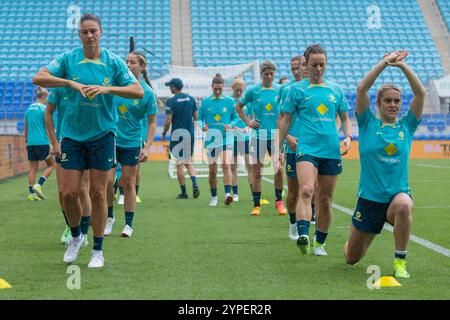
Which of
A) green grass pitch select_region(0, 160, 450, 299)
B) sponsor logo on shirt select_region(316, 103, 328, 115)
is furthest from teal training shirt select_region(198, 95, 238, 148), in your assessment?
sponsor logo on shirt select_region(316, 103, 328, 115)

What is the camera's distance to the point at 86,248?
8070mm

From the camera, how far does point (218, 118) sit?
1357cm

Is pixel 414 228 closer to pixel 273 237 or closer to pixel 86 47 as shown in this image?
pixel 273 237

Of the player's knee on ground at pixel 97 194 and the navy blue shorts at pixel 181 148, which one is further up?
the player's knee on ground at pixel 97 194

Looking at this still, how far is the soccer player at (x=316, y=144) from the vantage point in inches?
295

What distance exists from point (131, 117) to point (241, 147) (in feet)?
14.0

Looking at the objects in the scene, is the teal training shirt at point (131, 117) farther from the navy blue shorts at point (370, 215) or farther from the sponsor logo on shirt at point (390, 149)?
the sponsor logo on shirt at point (390, 149)

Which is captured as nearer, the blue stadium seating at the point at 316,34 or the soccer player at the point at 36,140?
the soccer player at the point at 36,140

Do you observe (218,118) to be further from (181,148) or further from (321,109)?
(321,109)

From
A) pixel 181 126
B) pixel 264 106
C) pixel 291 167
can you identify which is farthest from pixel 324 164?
pixel 181 126

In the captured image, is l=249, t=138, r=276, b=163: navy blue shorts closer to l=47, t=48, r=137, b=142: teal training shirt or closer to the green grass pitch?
the green grass pitch

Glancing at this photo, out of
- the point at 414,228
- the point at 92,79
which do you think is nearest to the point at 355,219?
the point at 92,79

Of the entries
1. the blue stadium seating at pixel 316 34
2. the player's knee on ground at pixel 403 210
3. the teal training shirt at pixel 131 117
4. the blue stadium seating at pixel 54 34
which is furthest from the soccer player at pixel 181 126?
the blue stadium seating at pixel 316 34

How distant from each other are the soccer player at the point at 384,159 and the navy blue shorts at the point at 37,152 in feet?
31.8
